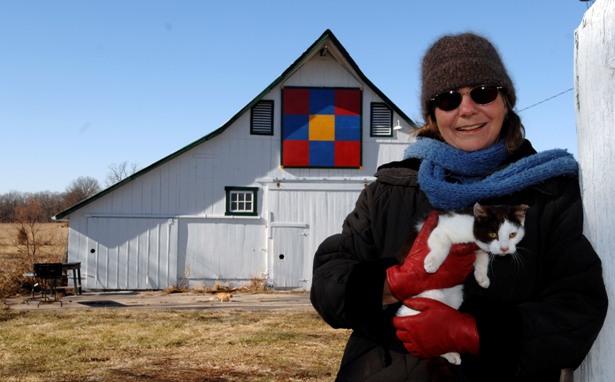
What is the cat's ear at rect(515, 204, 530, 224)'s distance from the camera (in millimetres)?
2178

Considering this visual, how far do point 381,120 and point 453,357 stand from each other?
17323 mm

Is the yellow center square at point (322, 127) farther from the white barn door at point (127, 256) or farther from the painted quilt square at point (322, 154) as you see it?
the white barn door at point (127, 256)

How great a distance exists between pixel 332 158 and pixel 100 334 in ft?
32.4

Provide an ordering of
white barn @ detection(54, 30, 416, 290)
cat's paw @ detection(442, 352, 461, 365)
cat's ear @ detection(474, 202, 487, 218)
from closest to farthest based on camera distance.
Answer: cat's paw @ detection(442, 352, 461, 365) → cat's ear @ detection(474, 202, 487, 218) → white barn @ detection(54, 30, 416, 290)

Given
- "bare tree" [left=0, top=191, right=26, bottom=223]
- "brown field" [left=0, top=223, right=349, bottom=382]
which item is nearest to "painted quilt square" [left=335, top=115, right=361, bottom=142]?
"brown field" [left=0, top=223, right=349, bottom=382]

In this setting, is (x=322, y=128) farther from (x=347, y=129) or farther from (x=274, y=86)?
(x=274, y=86)

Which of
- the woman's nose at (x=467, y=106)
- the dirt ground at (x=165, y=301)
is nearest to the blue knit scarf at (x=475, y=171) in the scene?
the woman's nose at (x=467, y=106)

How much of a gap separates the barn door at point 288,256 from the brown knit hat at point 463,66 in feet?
53.0

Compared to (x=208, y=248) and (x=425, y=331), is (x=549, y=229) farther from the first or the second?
(x=208, y=248)

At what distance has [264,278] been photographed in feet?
60.6

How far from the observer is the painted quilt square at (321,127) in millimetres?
18719

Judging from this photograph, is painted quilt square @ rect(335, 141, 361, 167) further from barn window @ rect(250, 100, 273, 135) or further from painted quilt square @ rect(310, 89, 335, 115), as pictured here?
barn window @ rect(250, 100, 273, 135)

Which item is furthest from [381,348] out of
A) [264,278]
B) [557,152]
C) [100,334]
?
[264,278]

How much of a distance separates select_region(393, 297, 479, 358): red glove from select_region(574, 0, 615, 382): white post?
16.1 inches
